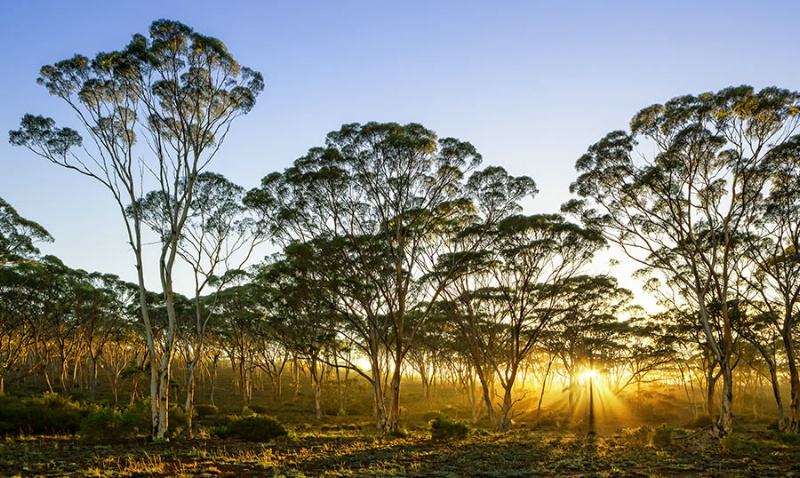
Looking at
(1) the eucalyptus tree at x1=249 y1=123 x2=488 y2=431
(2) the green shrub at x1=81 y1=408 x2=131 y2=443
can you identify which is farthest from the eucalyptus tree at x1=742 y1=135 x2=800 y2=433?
(2) the green shrub at x1=81 y1=408 x2=131 y2=443

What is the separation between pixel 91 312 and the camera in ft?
153

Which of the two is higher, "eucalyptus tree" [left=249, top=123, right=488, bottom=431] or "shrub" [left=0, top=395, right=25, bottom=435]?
"eucalyptus tree" [left=249, top=123, right=488, bottom=431]

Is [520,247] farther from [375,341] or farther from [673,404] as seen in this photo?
[673,404]

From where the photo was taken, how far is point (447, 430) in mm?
23938

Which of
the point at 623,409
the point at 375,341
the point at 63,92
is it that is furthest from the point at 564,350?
the point at 63,92

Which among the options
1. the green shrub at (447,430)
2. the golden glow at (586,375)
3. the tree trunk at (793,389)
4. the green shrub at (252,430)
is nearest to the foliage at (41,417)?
the green shrub at (252,430)

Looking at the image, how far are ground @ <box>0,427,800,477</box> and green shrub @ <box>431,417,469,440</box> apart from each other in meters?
3.26

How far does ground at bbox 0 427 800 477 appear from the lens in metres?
11.9

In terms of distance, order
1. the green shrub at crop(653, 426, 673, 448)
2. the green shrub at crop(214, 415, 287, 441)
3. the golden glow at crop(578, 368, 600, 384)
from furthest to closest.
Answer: the golden glow at crop(578, 368, 600, 384) < the green shrub at crop(214, 415, 287, 441) < the green shrub at crop(653, 426, 673, 448)

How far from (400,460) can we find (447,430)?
30.6ft

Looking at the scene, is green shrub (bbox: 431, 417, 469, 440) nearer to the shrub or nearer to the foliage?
the foliage

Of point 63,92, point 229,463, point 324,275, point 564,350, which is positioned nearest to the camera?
point 229,463

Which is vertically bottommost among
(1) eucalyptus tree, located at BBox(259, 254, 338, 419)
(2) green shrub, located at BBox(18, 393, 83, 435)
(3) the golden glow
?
(3) the golden glow

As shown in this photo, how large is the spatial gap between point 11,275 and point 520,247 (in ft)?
127
